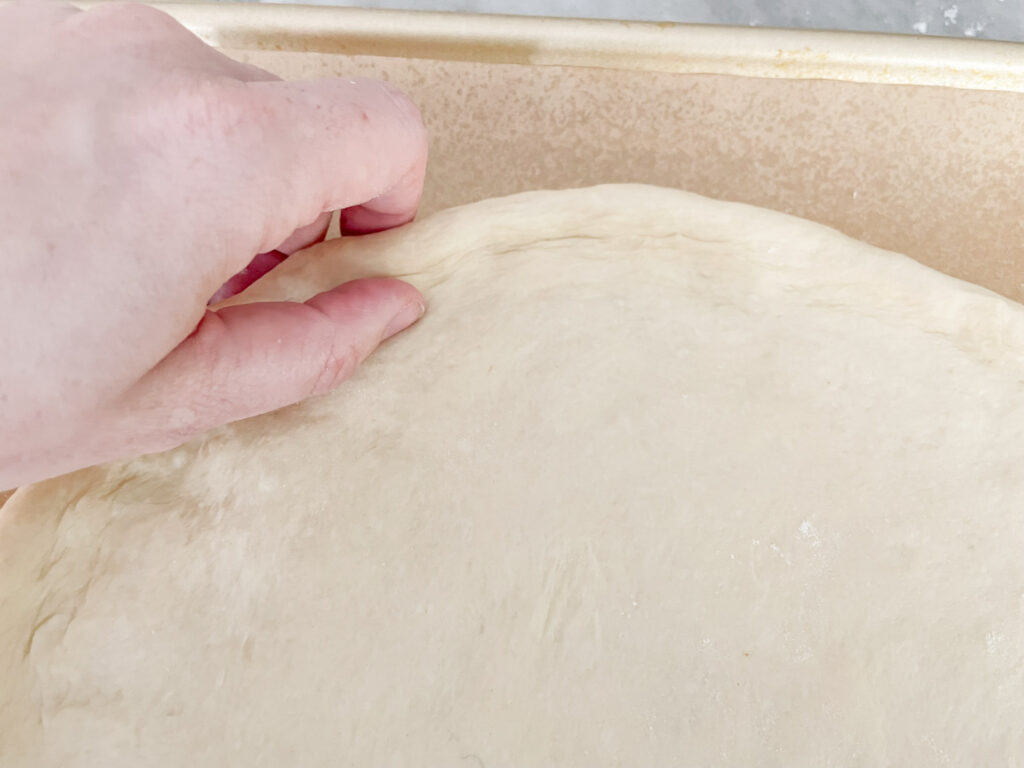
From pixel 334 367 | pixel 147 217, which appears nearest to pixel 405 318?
pixel 334 367

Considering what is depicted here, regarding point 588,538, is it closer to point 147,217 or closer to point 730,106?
point 147,217

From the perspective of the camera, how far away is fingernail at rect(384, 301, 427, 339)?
799 mm

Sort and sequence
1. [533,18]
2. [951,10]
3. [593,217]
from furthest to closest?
[951,10] → [533,18] → [593,217]

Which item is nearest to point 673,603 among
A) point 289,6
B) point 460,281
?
point 460,281

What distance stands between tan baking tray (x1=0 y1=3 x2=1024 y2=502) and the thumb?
16.5 inches

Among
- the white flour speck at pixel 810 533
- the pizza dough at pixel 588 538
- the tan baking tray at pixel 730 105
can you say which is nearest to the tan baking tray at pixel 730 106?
the tan baking tray at pixel 730 105

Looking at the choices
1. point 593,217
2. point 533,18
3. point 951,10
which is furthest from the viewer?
point 951,10

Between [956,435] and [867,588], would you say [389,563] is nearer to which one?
[867,588]

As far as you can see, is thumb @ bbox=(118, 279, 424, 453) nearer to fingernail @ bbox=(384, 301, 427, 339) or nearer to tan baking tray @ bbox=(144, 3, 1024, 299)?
fingernail @ bbox=(384, 301, 427, 339)

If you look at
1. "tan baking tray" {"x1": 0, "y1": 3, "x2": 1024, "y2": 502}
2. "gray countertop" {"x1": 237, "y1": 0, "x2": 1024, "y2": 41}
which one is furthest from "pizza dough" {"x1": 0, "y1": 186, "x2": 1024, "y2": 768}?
"gray countertop" {"x1": 237, "y1": 0, "x2": 1024, "y2": 41}

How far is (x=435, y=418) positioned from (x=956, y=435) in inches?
18.8

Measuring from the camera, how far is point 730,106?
3.43 ft

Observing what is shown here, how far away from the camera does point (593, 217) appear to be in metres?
0.83

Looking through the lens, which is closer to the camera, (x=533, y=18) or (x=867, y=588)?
(x=867, y=588)
